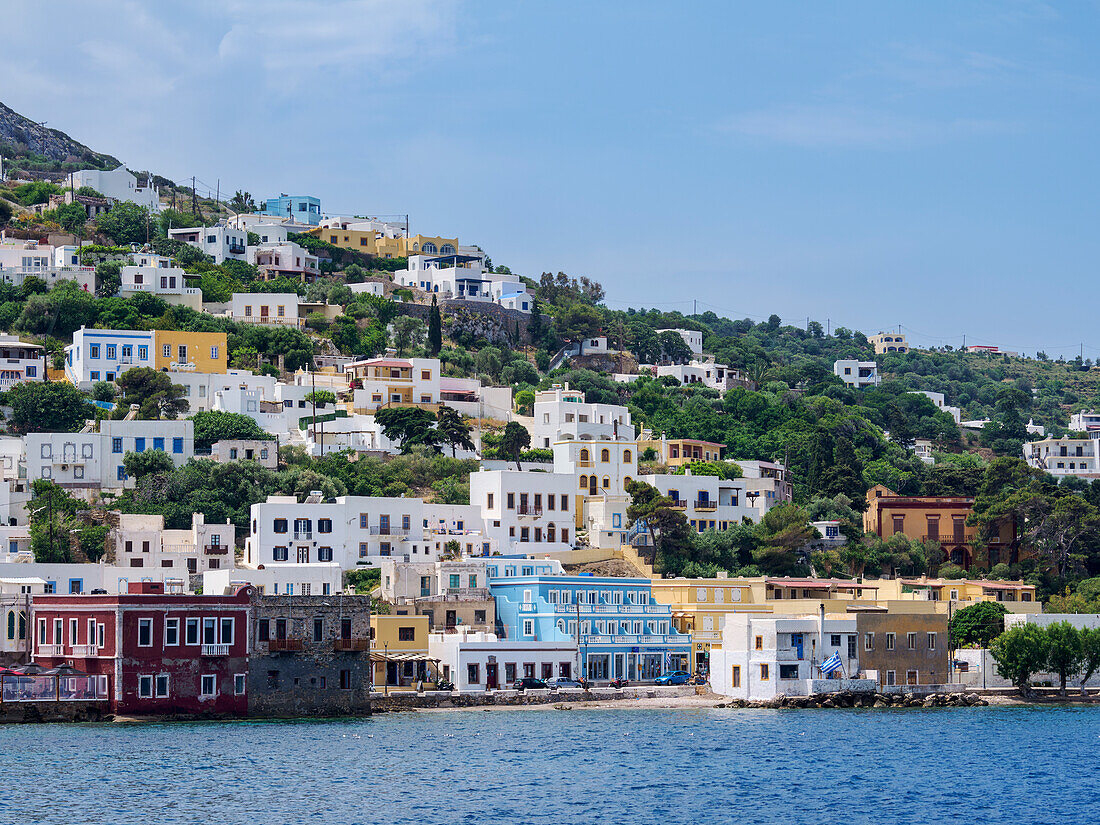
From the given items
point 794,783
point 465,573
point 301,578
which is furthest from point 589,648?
point 794,783

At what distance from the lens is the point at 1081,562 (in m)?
95.1

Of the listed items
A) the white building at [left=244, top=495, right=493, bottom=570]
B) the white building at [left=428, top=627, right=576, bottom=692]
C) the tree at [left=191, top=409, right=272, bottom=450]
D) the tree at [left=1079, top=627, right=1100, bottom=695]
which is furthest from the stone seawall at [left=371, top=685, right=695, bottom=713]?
the tree at [left=191, top=409, right=272, bottom=450]

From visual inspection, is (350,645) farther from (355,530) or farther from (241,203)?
(241,203)

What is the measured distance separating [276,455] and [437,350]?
103ft

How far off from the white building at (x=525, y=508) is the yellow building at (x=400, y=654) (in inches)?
593

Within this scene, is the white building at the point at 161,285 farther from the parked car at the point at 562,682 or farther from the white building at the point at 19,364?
the parked car at the point at 562,682

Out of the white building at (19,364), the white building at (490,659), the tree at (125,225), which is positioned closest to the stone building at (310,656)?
the white building at (490,659)

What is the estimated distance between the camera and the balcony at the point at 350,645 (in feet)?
203

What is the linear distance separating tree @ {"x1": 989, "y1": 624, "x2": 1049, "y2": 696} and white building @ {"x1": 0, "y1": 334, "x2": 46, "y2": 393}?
186 ft

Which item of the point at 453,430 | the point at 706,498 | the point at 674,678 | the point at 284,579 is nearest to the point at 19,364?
the point at 453,430

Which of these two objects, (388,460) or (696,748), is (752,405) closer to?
(388,460)

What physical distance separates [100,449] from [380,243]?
216ft

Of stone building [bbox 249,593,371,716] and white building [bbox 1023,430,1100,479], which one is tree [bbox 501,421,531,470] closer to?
stone building [bbox 249,593,371,716]

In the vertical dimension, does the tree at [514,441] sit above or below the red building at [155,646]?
above
